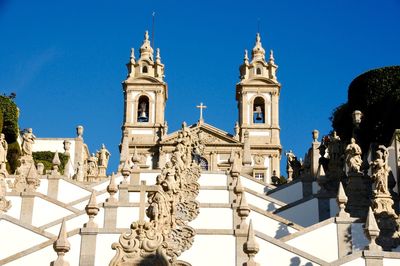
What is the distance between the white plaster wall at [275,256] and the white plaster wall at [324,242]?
2235mm

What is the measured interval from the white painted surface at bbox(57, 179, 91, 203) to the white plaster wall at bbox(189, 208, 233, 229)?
7.69 m

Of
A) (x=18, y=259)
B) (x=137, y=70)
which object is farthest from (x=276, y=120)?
(x=18, y=259)

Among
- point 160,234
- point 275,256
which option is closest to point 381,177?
point 275,256

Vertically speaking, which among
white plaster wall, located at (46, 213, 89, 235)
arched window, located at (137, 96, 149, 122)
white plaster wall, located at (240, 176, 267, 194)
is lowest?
white plaster wall, located at (46, 213, 89, 235)

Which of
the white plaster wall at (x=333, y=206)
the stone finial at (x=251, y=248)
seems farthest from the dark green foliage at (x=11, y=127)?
the stone finial at (x=251, y=248)

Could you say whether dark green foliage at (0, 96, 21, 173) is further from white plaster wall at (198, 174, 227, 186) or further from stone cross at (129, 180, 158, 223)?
white plaster wall at (198, 174, 227, 186)

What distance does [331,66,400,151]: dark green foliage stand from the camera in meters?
31.1

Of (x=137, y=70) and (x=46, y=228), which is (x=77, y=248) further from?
(x=137, y=70)

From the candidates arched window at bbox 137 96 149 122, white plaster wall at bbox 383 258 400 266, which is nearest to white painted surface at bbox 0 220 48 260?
white plaster wall at bbox 383 258 400 266

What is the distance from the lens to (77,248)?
19.4 m

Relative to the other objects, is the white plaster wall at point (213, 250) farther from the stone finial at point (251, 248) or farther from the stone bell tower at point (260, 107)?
the stone bell tower at point (260, 107)

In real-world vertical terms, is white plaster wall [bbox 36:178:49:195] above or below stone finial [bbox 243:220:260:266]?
above

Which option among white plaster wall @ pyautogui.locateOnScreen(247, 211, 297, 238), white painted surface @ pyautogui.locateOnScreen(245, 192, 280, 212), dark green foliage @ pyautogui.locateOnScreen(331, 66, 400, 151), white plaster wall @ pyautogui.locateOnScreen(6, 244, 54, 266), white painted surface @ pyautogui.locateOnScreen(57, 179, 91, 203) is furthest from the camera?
dark green foliage @ pyautogui.locateOnScreen(331, 66, 400, 151)

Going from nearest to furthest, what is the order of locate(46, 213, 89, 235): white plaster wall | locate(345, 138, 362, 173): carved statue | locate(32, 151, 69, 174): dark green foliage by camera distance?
locate(46, 213, 89, 235): white plaster wall
locate(345, 138, 362, 173): carved statue
locate(32, 151, 69, 174): dark green foliage
